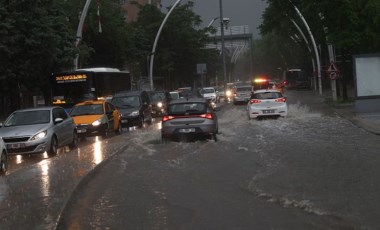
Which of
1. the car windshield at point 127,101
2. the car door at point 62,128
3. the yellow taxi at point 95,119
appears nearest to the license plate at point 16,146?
the car door at point 62,128

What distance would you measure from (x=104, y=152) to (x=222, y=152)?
10.1ft

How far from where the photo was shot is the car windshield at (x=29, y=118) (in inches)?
743

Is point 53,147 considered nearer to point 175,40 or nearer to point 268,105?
point 268,105

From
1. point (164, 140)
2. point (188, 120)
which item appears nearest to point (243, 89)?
point (164, 140)

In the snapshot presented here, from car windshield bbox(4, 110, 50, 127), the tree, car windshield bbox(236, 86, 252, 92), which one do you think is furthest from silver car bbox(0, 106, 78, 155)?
car windshield bbox(236, 86, 252, 92)

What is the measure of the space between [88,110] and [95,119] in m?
1.30

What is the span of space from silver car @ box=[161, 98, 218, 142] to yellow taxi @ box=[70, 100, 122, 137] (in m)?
4.73

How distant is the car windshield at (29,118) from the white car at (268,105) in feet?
40.3

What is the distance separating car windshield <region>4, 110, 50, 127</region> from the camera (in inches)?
743

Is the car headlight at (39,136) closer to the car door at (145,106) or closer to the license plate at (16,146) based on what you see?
the license plate at (16,146)

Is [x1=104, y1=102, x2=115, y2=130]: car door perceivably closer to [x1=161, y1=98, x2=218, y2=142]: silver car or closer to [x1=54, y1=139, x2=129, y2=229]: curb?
[x1=161, y1=98, x2=218, y2=142]: silver car

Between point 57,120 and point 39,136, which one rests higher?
point 57,120

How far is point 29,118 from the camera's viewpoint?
1916 centimetres

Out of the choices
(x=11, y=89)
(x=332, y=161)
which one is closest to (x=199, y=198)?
(x=332, y=161)
